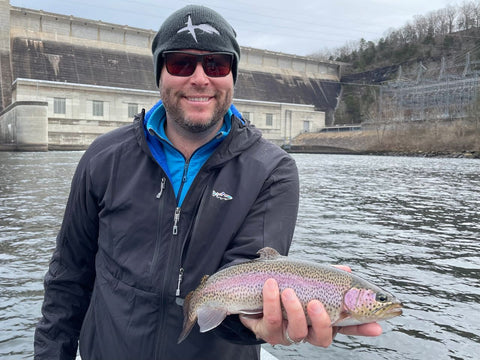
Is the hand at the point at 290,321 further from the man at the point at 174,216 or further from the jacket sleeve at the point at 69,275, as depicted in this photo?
the jacket sleeve at the point at 69,275

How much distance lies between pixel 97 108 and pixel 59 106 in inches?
182

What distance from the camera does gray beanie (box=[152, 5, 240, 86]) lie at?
2256 millimetres

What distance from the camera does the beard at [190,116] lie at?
7.25ft

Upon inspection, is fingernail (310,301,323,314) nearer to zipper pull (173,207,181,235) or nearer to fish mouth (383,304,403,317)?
fish mouth (383,304,403,317)

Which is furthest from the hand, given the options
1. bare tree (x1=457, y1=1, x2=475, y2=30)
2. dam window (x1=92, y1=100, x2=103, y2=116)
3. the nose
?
bare tree (x1=457, y1=1, x2=475, y2=30)

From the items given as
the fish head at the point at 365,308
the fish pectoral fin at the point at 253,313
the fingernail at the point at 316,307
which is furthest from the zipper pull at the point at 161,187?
the fish head at the point at 365,308

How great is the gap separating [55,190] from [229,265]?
13.5m

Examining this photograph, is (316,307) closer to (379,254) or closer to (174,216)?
(174,216)

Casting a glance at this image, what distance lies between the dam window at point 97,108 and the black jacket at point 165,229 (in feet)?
183

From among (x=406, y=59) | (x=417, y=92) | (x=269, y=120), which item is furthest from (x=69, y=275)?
(x=406, y=59)

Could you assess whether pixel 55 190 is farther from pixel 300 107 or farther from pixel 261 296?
pixel 300 107

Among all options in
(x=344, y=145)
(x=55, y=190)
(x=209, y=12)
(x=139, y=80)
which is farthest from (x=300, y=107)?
(x=209, y=12)

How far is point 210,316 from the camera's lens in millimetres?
1954

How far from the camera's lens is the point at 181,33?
2.27m
